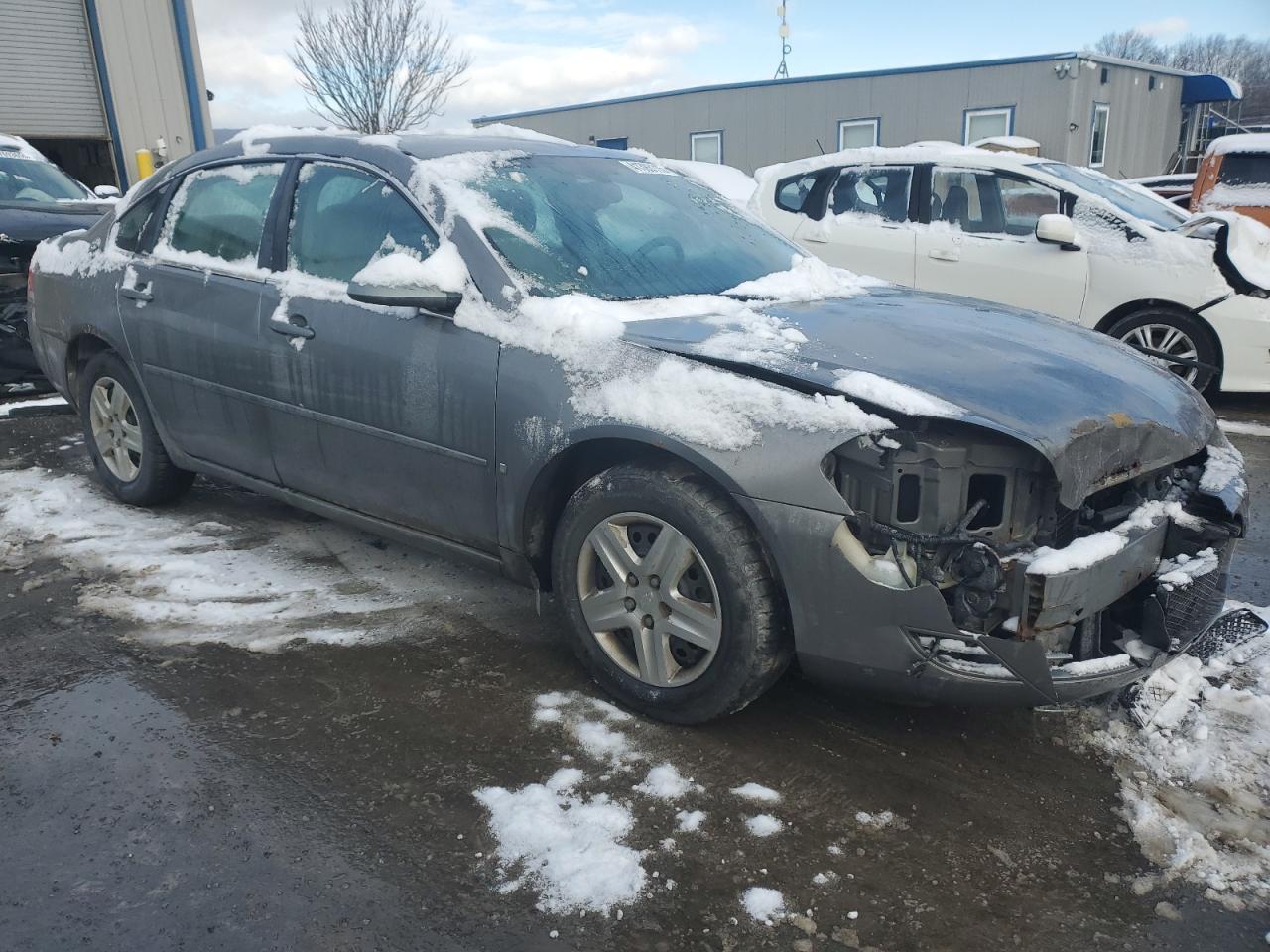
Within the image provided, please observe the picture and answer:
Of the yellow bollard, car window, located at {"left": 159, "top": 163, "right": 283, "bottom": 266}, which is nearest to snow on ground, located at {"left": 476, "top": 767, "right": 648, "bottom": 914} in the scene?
car window, located at {"left": 159, "top": 163, "right": 283, "bottom": 266}

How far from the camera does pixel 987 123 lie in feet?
68.9

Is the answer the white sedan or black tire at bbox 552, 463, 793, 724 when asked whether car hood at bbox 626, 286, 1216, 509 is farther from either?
the white sedan

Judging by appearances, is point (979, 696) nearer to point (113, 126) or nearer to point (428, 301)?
point (428, 301)

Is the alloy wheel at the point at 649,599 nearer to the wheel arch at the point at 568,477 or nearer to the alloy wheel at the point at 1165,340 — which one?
the wheel arch at the point at 568,477

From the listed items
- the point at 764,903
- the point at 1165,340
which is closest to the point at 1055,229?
the point at 1165,340

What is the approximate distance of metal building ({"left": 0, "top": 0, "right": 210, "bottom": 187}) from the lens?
639 inches

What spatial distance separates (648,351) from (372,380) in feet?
3.50

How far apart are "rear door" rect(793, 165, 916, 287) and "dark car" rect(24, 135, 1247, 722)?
3.38 meters

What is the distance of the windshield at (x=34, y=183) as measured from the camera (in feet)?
28.1

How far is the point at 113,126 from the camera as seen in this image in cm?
1688

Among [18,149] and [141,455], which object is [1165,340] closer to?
[141,455]

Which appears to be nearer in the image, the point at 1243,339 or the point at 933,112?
the point at 1243,339

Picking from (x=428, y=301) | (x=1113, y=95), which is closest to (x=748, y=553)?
(x=428, y=301)

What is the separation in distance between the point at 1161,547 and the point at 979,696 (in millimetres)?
711
